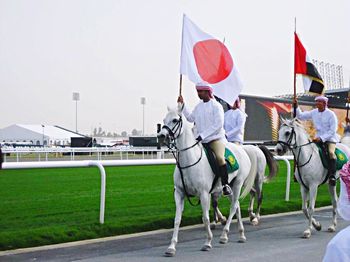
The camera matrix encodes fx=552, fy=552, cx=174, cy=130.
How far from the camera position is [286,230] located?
9.26 meters

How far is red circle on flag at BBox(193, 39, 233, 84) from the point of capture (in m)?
9.93

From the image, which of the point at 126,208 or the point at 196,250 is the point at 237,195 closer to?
the point at 196,250

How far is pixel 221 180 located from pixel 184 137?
97 cm

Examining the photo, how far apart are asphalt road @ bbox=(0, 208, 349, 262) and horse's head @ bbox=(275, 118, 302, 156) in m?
1.37

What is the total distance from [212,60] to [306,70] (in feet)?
7.49

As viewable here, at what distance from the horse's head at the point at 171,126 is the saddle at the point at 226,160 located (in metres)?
0.70

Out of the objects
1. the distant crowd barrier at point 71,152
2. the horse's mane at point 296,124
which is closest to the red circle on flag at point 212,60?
the horse's mane at point 296,124

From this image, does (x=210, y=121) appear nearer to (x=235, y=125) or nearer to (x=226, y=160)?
(x=226, y=160)

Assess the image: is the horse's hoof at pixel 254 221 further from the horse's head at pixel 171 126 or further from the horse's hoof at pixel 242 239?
the horse's head at pixel 171 126

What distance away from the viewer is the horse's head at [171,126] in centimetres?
727

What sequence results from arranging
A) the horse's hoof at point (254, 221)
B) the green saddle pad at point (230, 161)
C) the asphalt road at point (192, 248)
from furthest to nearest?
1. the horse's hoof at point (254, 221)
2. the green saddle pad at point (230, 161)
3. the asphalt road at point (192, 248)

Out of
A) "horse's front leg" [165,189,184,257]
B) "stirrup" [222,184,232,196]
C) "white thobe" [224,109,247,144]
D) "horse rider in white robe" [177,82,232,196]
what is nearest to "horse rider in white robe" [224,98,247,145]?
"white thobe" [224,109,247,144]

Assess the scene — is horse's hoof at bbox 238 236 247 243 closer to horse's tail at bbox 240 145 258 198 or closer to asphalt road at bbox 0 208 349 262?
asphalt road at bbox 0 208 349 262

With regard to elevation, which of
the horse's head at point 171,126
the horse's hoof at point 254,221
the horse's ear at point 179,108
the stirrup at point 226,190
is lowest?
the horse's hoof at point 254,221
